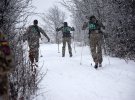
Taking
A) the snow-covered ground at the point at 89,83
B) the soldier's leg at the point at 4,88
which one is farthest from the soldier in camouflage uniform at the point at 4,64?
the snow-covered ground at the point at 89,83

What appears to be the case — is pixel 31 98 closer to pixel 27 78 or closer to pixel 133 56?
pixel 27 78

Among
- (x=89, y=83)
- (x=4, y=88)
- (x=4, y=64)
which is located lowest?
(x=89, y=83)

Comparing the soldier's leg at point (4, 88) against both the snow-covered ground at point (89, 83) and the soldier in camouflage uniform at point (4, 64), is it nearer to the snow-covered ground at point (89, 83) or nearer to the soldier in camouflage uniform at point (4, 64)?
the soldier in camouflage uniform at point (4, 64)

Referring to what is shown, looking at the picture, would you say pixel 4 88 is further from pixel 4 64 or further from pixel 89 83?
pixel 89 83

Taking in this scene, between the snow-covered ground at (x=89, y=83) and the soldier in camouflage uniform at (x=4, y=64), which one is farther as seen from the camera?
the snow-covered ground at (x=89, y=83)

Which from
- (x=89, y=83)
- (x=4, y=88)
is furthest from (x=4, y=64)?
(x=89, y=83)

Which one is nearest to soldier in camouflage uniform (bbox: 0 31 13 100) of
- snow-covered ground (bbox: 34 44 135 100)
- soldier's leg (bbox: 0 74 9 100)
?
soldier's leg (bbox: 0 74 9 100)

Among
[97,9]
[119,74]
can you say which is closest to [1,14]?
[119,74]

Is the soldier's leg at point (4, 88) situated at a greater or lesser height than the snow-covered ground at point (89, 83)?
greater

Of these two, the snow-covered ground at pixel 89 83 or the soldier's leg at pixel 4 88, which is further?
the snow-covered ground at pixel 89 83

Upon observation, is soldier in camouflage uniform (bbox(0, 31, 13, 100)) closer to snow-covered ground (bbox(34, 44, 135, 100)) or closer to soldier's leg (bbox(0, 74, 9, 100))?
soldier's leg (bbox(0, 74, 9, 100))

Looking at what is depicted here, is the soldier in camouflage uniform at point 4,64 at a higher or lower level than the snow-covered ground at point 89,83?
higher

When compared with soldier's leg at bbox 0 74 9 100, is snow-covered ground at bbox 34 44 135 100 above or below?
below

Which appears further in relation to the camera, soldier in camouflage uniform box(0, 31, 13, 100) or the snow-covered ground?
the snow-covered ground
